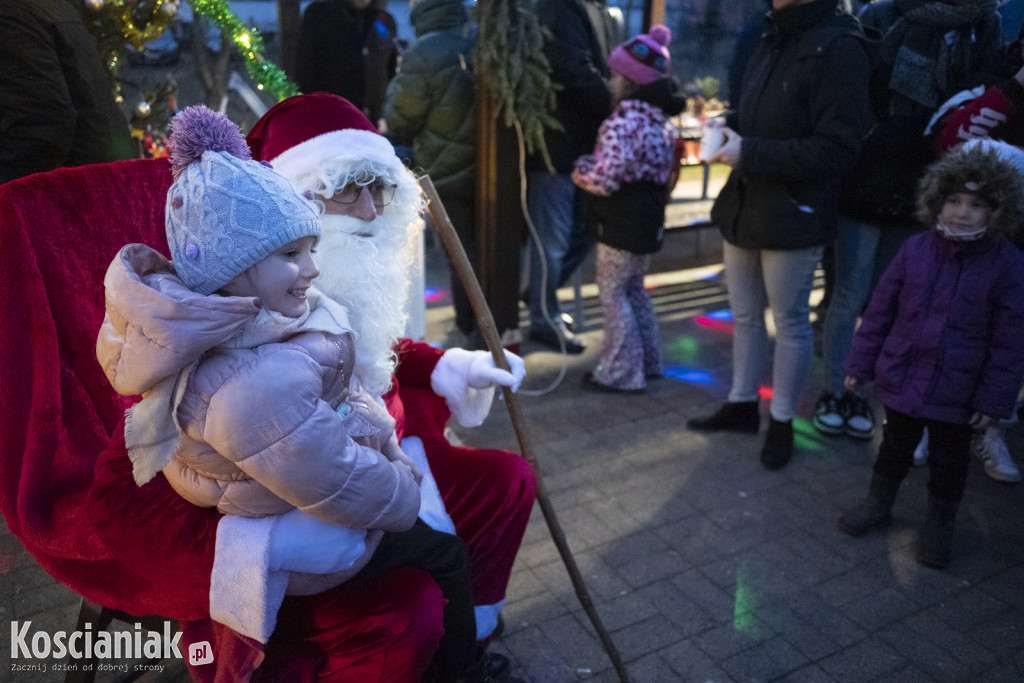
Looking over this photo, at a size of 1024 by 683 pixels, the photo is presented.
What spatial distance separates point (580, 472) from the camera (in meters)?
3.60

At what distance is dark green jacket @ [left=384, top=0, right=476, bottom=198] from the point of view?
14.1 ft

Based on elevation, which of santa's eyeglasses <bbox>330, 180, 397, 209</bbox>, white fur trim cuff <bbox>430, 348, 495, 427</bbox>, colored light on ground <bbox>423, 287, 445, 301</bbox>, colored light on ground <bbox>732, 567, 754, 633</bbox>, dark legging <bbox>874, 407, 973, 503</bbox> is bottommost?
colored light on ground <bbox>423, 287, 445, 301</bbox>

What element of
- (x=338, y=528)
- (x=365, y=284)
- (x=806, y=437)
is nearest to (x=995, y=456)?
(x=806, y=437)

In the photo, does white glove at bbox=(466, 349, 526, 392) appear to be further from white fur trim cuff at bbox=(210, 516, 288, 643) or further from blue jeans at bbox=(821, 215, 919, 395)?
blue jeans at bbox=(821, 215, 919, 395)

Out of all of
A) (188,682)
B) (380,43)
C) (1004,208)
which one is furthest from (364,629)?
(380,43)

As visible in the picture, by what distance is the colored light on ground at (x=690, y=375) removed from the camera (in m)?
4.70

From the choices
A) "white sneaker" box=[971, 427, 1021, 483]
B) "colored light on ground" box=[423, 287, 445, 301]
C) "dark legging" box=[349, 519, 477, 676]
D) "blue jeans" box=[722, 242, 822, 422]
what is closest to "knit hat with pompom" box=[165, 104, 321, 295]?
"dark legging" box=[349, 519, 477, 676]

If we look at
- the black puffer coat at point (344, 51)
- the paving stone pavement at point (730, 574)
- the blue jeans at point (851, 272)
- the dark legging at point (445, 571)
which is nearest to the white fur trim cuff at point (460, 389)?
the dark legging at point (445, 571)

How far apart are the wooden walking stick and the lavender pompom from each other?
60cm

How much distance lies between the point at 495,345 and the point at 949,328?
5.82ft

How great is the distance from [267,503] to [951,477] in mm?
2608

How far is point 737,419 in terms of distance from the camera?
400 cm

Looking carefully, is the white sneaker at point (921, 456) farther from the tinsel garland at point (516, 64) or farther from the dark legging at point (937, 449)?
the tinsel garland at point (516, 64)

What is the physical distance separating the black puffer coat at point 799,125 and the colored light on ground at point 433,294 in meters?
3.00
